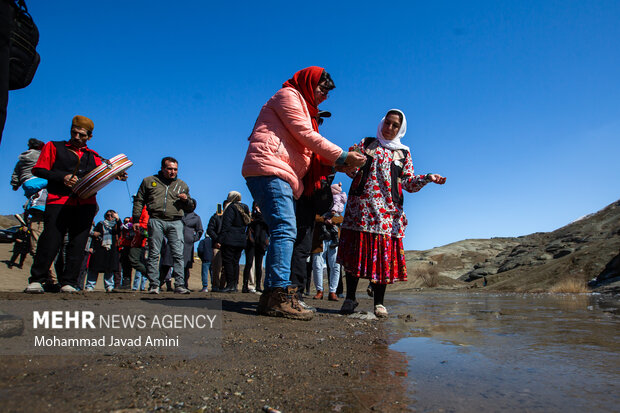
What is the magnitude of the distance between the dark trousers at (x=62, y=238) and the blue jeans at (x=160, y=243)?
1.33 m

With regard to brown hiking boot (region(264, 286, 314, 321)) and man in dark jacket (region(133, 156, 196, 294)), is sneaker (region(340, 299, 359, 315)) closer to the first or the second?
brown hiking boot (region(264, 286, 314, 321))

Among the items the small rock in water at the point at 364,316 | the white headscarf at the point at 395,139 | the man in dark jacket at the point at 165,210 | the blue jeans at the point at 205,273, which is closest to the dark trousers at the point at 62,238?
the man in dark jacket at the point at 165,210

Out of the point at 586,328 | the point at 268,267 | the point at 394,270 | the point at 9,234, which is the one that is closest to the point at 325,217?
the point at 394,270

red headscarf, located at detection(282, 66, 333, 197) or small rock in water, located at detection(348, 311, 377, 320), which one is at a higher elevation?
red headscarf, located at detection(282, 66, 333, 197)

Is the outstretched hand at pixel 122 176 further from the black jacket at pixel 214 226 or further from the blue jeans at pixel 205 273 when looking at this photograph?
the blue jeans at pixel 205 273

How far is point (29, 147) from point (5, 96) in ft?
12.6

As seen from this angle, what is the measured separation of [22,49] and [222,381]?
2.20 metres

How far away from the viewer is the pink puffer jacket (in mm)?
3102

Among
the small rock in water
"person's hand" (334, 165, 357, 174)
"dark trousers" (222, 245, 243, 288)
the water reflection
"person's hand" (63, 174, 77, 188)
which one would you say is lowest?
the small rock in water

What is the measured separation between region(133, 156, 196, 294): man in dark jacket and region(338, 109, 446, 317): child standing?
2920 mm

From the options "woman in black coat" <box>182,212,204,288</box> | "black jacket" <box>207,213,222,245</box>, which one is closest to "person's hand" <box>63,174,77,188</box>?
"black jacket" <box>207,213,222,245</box>

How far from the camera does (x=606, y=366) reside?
1.67 meters

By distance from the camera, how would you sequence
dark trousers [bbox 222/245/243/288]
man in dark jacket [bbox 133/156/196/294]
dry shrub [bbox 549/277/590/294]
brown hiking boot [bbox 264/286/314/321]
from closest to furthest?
1. brown hiking boot [bbox 264/286/314/321]
2. man in dark jacket [bbox 133/156/196/294]
3. dark trousers [bbox 222/245/243/288]
4. dry shrub [bbox 549/277/590/294]

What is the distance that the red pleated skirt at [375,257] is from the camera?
3748 mm
